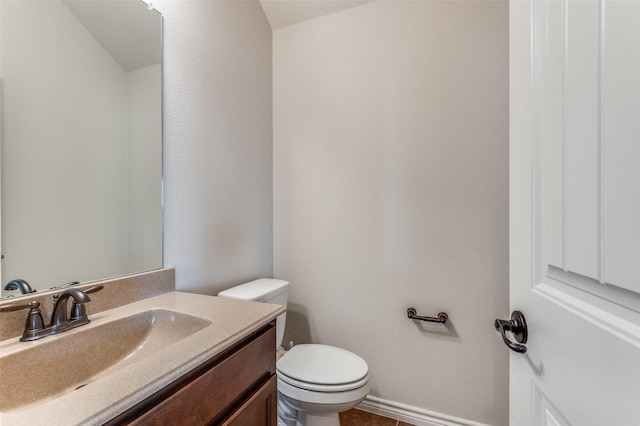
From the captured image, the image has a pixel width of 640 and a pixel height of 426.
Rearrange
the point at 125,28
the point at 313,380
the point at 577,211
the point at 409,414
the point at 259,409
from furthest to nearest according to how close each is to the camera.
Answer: the point at 409,414
the point at 313,380
the point at 125,28
the point at 259,409
the point at 577,211

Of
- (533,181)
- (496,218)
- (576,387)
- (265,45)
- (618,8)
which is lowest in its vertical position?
(576,387)

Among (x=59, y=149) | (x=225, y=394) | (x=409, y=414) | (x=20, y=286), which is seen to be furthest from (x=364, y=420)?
(x=59, y=149)

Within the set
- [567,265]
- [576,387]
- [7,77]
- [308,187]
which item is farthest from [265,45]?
[576,387]

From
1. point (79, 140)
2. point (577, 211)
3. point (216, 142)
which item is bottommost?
point (577, 211)

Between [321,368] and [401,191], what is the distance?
101 cm

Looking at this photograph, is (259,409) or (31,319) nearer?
Answer: (31,319)

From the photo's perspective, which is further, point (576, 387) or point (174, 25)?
point (174, 25)

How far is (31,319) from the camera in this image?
720 mm

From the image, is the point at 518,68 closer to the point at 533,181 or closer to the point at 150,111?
the point at 533,181

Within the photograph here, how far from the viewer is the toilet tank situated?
1.30 metres

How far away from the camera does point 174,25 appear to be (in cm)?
121

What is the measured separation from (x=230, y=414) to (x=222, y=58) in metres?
1.56

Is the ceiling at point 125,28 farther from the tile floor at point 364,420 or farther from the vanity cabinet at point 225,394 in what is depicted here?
the tile floor at point 364,420

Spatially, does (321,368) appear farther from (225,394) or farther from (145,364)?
(145,364)
